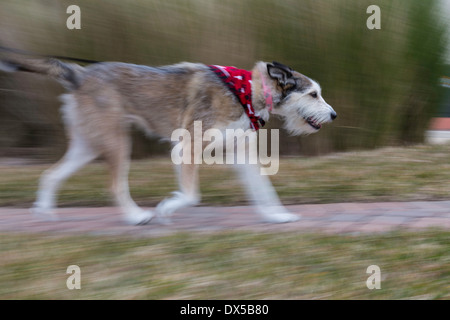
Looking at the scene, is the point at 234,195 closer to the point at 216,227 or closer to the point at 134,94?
the point at 216,227

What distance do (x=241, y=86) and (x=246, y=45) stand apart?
3.74m

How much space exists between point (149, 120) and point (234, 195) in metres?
1.57

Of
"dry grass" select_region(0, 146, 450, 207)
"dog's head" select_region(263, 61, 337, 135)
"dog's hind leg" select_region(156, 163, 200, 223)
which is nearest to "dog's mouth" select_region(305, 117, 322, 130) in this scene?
"dog's head" select_region(263, 61, 337, 135)

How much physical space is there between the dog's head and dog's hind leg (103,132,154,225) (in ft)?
4.52

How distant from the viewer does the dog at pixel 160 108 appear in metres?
4.21

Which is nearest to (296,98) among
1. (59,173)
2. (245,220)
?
(245,220)

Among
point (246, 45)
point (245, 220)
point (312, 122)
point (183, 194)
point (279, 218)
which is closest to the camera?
point (183, 194)

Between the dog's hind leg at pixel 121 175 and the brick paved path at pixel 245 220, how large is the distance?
0.09 metres

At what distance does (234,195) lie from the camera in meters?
5.59

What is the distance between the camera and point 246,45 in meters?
7.92

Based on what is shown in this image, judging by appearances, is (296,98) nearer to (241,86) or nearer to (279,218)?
(241,86)

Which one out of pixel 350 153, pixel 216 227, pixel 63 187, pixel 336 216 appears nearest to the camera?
pixel 216 227

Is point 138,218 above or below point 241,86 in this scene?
below
